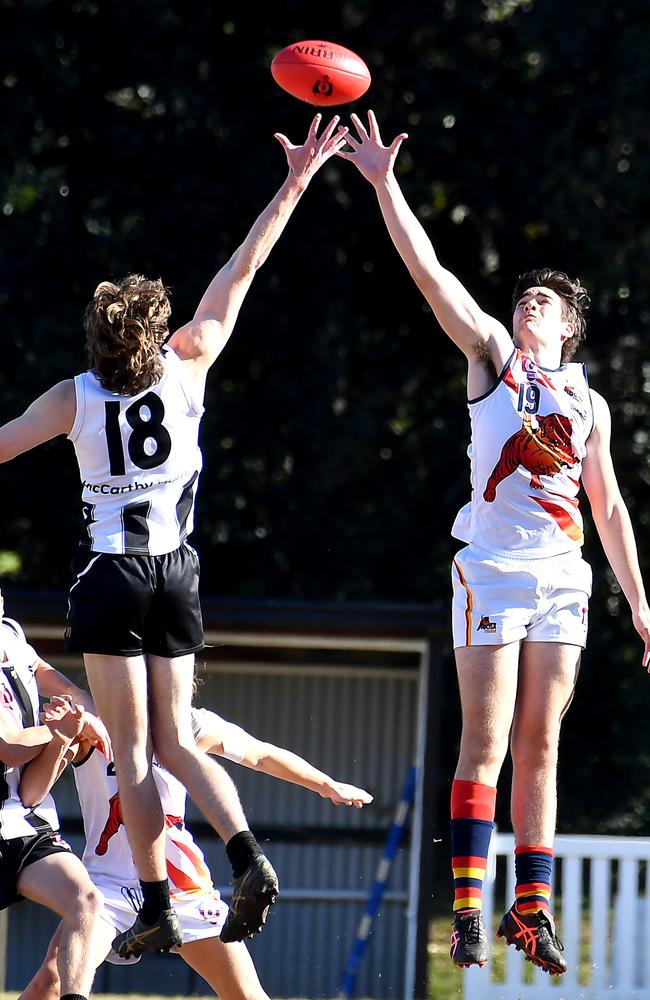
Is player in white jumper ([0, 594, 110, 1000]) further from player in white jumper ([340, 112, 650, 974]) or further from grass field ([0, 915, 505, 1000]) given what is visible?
grass field ([0, 915, 505, 1000])

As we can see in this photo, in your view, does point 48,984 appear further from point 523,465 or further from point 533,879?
point 523,465

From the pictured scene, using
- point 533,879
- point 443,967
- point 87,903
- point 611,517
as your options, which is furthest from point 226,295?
point 443,967

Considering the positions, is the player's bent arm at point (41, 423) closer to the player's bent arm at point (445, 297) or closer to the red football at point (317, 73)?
the player's bent arm at point (445, 297)

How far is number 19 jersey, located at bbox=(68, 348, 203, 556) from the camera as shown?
438cm

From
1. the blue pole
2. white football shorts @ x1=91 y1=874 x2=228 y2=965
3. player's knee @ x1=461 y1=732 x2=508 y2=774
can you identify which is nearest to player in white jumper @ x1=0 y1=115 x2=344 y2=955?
white football shorts @ x1=91 y1=874 x2=228 y2=965

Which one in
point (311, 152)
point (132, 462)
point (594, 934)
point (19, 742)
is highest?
point (311, 152)

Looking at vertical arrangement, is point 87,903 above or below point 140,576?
below

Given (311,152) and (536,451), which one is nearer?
(536,451)

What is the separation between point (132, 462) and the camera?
439 cm

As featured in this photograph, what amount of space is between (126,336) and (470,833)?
196cm

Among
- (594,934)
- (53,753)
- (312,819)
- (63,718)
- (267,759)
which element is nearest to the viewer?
(63,718)

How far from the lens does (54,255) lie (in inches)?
543

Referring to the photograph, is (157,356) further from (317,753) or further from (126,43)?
(126,43)

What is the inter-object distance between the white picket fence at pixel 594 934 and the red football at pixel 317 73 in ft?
15.3
